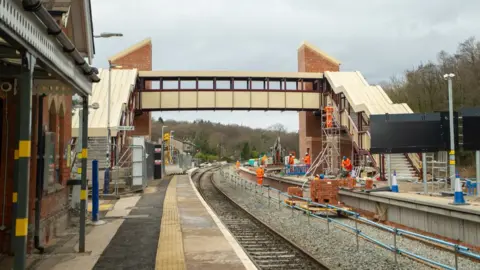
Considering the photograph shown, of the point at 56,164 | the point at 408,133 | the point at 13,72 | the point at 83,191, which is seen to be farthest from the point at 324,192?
the point at 13,72

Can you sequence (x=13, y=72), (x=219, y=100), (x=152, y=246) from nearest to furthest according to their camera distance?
(x=13, y=72) < (x=152, y=246) < (x=219, y=100)

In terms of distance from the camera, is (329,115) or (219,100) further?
(219,100)

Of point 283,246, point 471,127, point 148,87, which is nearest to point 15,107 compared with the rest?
point 283,246

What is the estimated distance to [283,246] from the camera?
10.6 metres

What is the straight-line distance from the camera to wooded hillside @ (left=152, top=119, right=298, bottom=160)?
420 feet

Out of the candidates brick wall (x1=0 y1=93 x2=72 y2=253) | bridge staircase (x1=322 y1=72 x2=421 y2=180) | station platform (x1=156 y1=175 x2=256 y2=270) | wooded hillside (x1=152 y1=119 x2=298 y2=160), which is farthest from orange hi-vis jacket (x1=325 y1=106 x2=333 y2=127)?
wooded hillside (x1=152 y1=119 x2=298 y2=160)

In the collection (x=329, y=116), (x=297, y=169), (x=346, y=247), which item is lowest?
(x=346, y=247)

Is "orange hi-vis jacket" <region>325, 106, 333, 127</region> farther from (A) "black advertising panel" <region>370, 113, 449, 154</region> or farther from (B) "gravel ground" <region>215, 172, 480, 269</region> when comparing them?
(B) "gravel ground" <region>215, 172, 480, 269</region>

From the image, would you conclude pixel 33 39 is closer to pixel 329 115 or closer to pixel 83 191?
pixel 83 191

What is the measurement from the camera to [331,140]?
3619 centimetres

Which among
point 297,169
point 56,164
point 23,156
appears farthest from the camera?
point 297,169

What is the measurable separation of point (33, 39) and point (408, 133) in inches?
707

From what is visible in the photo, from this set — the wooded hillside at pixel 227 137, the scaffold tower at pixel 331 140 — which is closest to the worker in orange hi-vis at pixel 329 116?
the scaffold tower at pixel 331 140

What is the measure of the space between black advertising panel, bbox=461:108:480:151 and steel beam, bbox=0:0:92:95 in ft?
55.9
